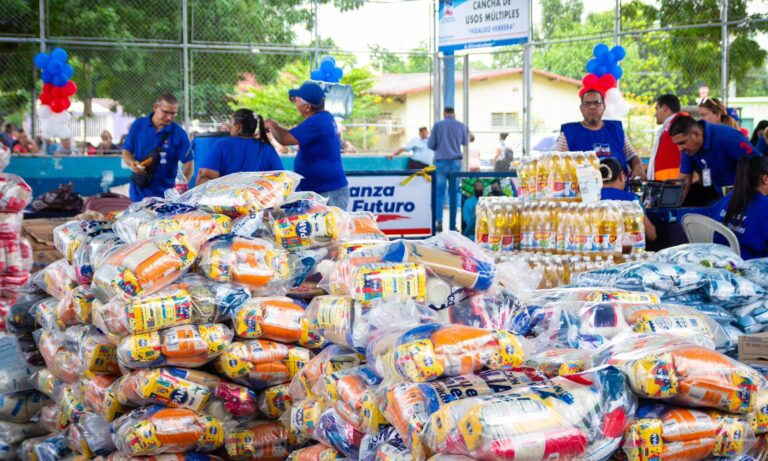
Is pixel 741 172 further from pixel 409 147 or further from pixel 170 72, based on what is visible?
pixel 409 147

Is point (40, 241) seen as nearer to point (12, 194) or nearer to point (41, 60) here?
point (12, 194)

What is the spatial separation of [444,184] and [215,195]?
40.9 feet

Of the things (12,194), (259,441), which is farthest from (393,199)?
(259,441)

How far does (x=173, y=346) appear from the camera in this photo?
387 cm

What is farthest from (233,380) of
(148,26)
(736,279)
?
(148,26)

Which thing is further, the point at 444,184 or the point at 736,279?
the point at 444,184

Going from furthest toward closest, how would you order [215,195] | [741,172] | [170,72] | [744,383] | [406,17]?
1. [406,17]
2. [170,72]
3. [741,172]
4. [215,195]
5. [744,383]

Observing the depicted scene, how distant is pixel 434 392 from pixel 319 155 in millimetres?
5302

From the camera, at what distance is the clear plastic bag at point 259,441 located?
4109 millimetres

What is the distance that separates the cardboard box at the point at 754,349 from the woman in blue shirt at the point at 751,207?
8.12ft

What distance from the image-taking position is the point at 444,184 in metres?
16.7

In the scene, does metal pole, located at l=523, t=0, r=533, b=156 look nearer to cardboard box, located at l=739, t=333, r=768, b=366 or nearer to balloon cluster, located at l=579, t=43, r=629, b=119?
balloon cluster, located at l=579, t=43, r=629, b=119

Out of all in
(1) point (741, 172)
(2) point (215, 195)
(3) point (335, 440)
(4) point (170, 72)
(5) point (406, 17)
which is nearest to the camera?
(3) point (335, 440)

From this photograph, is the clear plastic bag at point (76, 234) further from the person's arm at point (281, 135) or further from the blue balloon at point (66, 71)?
the blue balloon at point (66, 71)
